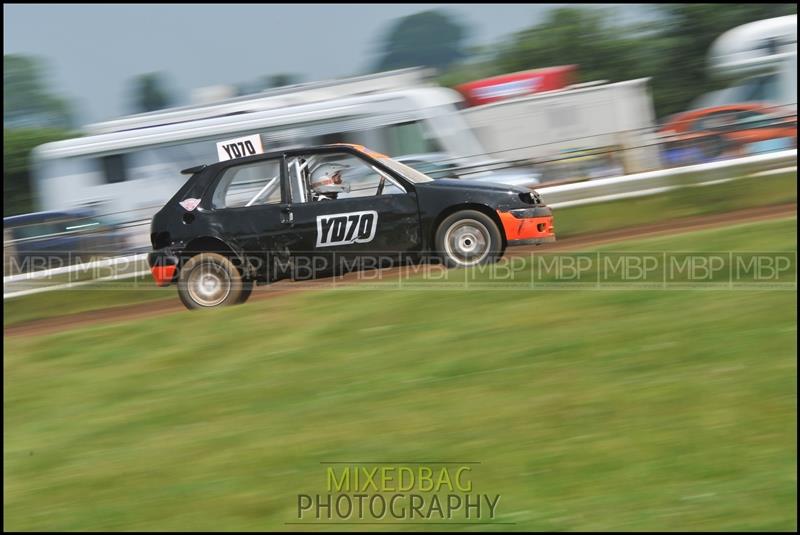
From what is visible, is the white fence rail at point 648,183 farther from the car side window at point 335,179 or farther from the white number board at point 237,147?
the car side window at point 335,179

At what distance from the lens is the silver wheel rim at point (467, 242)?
10.3 meters

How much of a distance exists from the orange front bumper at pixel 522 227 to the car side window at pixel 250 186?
2.28 metres

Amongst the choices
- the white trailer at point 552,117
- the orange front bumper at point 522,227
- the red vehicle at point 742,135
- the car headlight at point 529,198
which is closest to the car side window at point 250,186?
the orange front bumper at point 522,227

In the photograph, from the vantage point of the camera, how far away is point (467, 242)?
10289 mm

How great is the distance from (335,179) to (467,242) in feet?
4.84

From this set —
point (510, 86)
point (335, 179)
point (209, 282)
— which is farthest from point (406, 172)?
point (510, 86)

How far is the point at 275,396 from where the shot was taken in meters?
7.17

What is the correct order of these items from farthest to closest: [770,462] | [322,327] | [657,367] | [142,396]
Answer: [322,327], [142,396], [657,367], [770,462]

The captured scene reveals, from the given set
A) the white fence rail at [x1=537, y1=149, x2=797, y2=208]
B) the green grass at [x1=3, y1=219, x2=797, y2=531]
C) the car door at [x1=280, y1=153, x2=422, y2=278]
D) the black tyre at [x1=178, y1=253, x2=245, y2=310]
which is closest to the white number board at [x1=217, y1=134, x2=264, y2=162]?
the car door at [x1=280, y1=153, x2=422, y2=278]

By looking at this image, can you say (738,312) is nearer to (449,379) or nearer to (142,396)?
(449,379)

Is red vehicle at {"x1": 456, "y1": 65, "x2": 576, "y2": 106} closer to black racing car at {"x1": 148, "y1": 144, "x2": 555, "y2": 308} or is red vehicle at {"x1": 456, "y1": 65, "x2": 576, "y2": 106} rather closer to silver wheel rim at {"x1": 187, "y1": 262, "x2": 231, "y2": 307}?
black racing car at {"x1": 148, "y1": 144, "x2": 555, "y2": 308}

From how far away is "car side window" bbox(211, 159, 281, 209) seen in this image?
1038cm

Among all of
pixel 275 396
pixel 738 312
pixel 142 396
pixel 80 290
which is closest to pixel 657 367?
pixel 738 312

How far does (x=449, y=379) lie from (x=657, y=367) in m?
1.39
